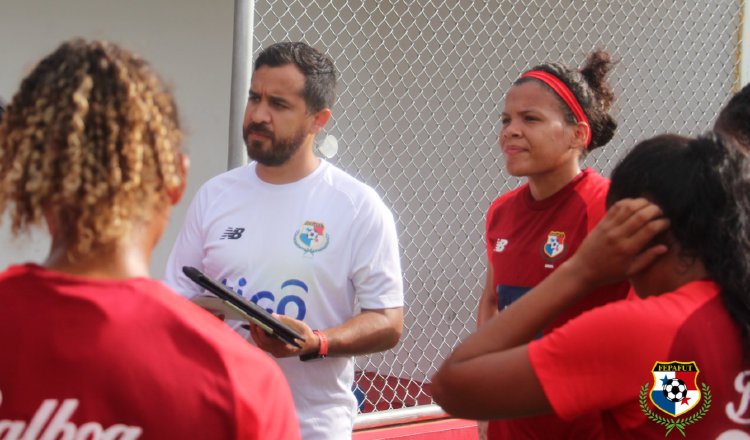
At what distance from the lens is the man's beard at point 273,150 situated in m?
2.99

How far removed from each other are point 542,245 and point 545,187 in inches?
9.1

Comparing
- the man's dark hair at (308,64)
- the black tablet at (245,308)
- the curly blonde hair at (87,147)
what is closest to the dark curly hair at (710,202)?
the curly blonde hair at (87,147)

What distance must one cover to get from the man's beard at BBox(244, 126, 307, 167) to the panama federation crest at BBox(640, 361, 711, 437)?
165 centimetres

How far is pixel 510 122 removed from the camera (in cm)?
300

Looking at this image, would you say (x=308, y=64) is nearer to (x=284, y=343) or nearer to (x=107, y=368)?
(x=284, y=343)

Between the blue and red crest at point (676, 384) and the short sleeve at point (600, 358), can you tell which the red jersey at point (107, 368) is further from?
the blue and red crest at point (676, 384)

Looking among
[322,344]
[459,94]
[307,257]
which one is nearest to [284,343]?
[322,344]

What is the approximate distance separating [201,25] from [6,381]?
15.7ft

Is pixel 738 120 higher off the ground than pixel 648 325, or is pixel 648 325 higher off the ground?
pixel 738 120

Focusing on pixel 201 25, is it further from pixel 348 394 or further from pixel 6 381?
pixel 6 381

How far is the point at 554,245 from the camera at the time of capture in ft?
8.95

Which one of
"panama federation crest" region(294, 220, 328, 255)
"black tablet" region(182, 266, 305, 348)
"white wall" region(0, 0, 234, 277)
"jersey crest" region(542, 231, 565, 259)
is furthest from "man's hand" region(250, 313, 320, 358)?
"white wall" region(0, 0, 234, 277)

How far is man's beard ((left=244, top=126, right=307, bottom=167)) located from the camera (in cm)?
299

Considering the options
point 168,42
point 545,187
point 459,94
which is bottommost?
point 545,187
